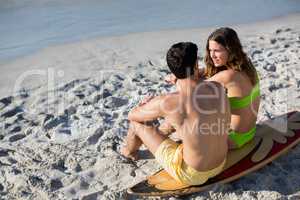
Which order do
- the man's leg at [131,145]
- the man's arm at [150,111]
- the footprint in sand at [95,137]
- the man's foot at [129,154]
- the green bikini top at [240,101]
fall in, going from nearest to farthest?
the man's arm at [150,111] < the green bikini top at [240,101] < the man's leg at [131,145] < the man's foot at [129,154] < the footprint in sand at [95,137]

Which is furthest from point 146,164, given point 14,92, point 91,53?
point 91,53

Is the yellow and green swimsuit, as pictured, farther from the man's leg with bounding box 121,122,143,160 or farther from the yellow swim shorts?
the man's leg with bounding box 121,122,143,160

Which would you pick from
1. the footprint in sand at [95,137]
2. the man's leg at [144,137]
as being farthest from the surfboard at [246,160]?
the footprint in sand at [95,137]

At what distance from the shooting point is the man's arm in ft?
12.6

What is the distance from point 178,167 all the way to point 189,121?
44cm

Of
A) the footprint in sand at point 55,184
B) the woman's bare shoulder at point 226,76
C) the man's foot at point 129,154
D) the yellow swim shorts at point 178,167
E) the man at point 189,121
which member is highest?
the woman's bare shoulder at point 226,76

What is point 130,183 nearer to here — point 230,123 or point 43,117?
point 230,123

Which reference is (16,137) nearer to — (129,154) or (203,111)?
(129,154)

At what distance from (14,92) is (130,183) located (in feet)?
8.94

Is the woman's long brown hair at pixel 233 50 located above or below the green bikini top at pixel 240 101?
above

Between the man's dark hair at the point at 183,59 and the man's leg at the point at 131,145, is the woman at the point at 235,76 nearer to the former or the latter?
the man's dark hair at the point at 183,59

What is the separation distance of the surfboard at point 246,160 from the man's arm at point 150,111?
475 mm

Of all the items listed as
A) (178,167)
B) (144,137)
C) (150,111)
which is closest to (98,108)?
(144,137)

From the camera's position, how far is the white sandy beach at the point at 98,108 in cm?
431
